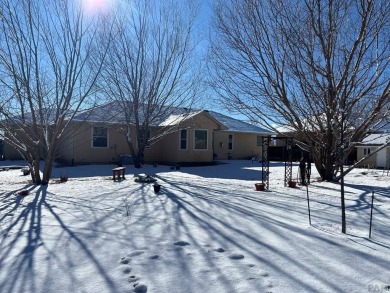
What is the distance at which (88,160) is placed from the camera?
1881cm

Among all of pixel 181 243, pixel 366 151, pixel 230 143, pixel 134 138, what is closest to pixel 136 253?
pixel 181 243

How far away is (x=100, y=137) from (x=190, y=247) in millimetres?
16305

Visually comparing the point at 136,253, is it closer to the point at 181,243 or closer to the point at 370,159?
the point at 181,243

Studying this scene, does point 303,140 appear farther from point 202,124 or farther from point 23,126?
point 23,126

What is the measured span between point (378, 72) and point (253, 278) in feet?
30.9

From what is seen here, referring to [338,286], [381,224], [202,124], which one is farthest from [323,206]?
[202,124]

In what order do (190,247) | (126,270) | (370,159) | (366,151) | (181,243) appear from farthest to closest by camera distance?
(366,151) → (370,159) → (181,243) → (190,247) → (126,270)

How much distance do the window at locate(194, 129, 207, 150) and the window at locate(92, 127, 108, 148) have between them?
5.28 meters

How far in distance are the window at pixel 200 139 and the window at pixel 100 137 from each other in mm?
5277

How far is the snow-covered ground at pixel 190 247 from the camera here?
2.99m

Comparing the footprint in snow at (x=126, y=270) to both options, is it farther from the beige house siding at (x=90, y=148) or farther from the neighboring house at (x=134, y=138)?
the beige house siding at (x=90, y=148)

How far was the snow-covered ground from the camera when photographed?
2.99 metres

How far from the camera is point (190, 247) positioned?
3932 mm

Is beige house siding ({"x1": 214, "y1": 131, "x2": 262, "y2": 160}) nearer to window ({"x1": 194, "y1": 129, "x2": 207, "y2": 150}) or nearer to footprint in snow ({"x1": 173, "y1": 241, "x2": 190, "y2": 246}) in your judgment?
window ({"x1": 194, "y1": 129, "x2": 207, "y2": 150})
